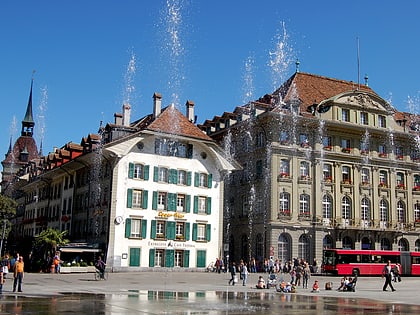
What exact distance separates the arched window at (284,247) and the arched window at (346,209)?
7491mm

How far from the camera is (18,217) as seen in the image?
9438 cm

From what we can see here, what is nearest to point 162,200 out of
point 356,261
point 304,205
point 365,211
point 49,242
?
point 49,242

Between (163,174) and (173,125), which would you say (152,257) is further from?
(173,125)

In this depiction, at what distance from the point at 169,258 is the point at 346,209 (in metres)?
21.5

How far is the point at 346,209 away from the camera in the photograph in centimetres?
6247

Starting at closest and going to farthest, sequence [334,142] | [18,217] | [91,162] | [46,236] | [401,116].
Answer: [46,236], [91,162], [334,142], [401,116], [18,217]

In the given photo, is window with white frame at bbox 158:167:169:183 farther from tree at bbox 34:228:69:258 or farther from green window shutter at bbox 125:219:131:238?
tree at bbox 34:228:69:258

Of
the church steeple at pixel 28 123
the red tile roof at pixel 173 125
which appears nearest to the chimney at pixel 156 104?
the red tile roof at pixel 173 125

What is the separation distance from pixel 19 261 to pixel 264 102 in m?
43.4

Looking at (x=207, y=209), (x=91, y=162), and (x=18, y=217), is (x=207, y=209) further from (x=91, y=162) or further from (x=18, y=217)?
(x=18, y=217)

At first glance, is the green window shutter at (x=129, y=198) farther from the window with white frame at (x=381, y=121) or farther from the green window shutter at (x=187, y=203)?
the window with white frame at (x=381, y=121)

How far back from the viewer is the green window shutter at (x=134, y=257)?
50.7 meters

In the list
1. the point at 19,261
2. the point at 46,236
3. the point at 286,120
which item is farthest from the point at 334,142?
the point at 19,261

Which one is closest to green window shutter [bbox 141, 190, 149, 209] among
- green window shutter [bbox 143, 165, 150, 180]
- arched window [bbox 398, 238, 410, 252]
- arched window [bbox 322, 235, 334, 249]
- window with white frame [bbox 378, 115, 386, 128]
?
green window shutter [bbox 143, 165, 150, 180]
